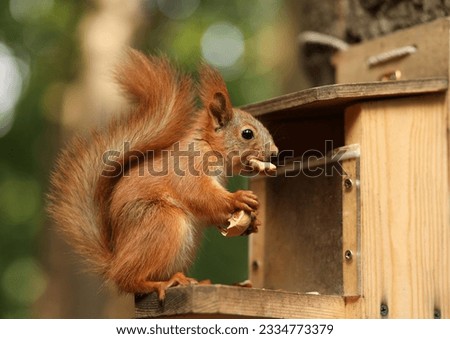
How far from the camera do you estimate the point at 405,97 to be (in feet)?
8.16

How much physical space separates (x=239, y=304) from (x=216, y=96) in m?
0.65

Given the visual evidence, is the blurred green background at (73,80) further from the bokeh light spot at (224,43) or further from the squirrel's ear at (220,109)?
the squirrel's ear at (220,109)

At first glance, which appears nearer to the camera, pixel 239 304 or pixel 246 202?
pixel 239 304

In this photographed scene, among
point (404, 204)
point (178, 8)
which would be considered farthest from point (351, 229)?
point (178, 8)

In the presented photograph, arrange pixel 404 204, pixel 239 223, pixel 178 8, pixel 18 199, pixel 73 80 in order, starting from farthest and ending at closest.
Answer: pixel 18 199, pixel 178 8, pixel 73 80, pixel 404 204, pixel 239 223

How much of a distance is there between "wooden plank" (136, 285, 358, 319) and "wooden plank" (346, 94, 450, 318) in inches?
5.2

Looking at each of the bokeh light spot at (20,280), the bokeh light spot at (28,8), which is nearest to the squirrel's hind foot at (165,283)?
the bokeh light spot at (28,8)

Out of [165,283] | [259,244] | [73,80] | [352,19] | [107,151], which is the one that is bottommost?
[165,283]

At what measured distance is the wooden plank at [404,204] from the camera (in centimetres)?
240

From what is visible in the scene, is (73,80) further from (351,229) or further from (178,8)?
(351,229)

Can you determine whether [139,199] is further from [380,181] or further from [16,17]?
[16,17]

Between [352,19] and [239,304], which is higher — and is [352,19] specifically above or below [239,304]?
above

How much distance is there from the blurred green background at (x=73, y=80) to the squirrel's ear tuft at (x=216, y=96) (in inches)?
55.7

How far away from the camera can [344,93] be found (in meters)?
2.40
